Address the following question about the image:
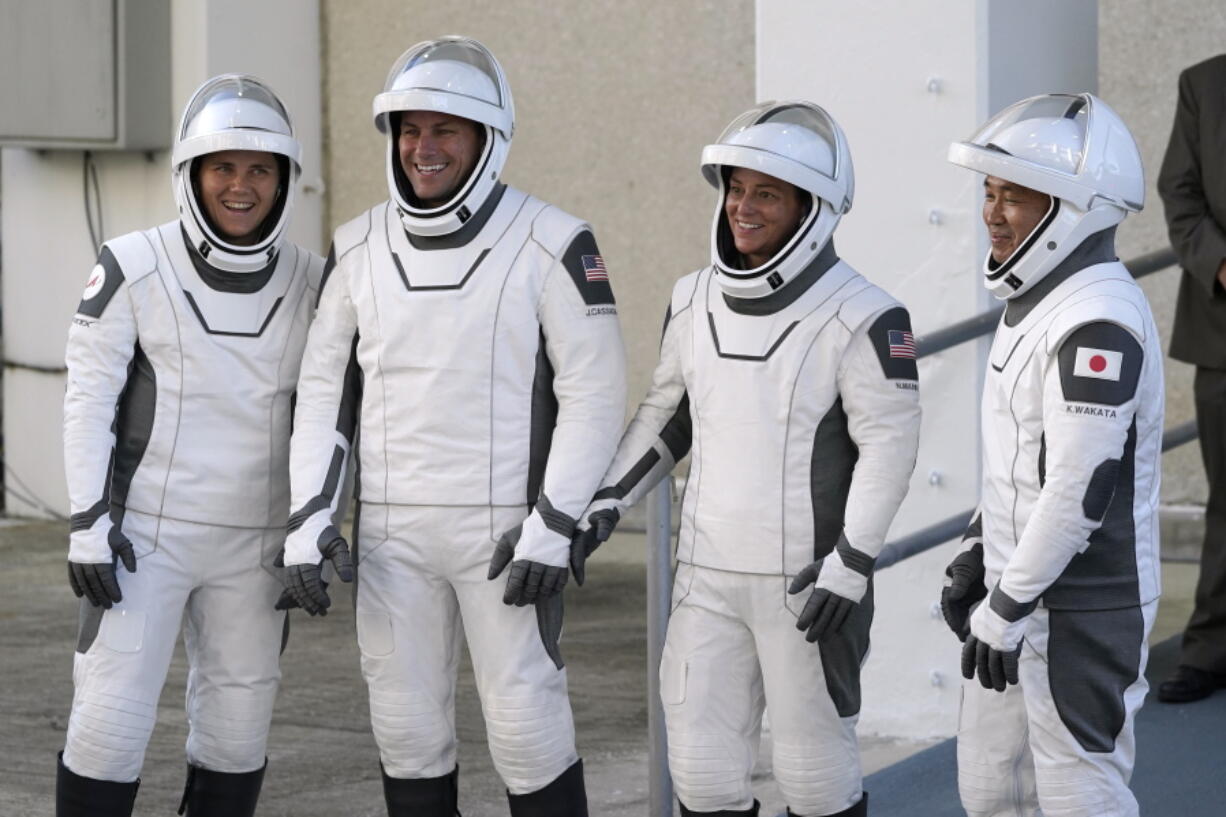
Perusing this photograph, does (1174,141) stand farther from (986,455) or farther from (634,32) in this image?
(634,32)

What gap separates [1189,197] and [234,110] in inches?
93.5

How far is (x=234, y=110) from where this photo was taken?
→ 12.8 feet

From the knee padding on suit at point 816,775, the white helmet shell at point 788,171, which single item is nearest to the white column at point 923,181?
the white helmet shell at point 788,171

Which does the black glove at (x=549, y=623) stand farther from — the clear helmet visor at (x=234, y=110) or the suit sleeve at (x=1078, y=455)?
the clear helmet visor at (x=234, y=110)

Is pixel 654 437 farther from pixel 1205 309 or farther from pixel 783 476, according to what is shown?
pixel 1205 309

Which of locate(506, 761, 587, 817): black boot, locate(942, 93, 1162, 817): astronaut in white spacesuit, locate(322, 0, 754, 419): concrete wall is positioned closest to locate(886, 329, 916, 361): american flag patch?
locate(942, 93, 1162, 817): astronaut in white spacesuit

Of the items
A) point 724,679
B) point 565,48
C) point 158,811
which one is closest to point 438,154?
point 724,679

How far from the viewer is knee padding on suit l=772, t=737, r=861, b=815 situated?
3.51 metres

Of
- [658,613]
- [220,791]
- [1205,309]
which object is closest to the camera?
[220,791]

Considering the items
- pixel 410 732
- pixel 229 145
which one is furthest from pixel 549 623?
pixel 229 145

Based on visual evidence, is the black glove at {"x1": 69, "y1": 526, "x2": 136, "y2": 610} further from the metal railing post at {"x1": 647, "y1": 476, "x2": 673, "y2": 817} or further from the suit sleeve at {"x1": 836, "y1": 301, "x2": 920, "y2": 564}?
the suit sleeve at {"x1": 836, "y1": 301, "x2": 920, "y2": 564}

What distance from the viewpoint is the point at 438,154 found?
3748mm

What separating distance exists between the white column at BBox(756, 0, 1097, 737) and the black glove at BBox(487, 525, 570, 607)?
173 cm

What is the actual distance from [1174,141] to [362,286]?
2223mm
